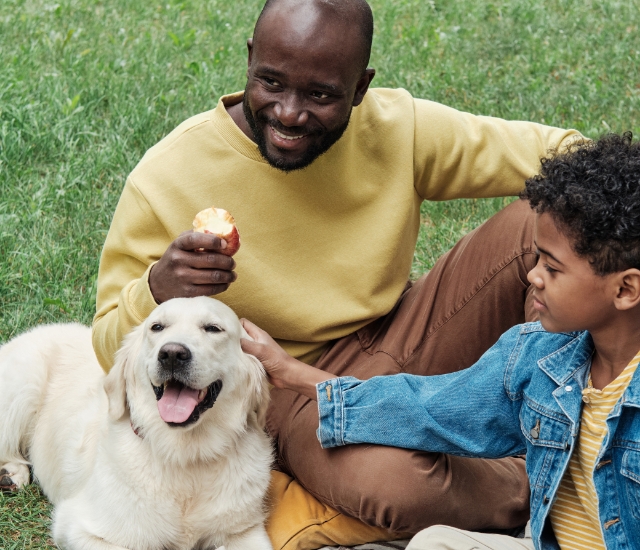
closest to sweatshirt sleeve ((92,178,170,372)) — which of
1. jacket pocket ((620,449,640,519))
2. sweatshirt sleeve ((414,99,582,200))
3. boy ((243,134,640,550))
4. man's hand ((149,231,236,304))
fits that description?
man's hand ((149,231,236,304))

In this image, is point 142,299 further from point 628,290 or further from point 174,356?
point 628,290

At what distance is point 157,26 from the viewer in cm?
696

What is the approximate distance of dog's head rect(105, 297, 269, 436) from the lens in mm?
2715

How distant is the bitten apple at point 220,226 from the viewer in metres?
2.70

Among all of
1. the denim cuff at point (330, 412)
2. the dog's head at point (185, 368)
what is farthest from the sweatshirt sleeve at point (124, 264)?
the denim cuff at point (330, 412)

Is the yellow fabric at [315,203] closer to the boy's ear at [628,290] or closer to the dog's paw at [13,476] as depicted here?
the dog's paw at [13,476]

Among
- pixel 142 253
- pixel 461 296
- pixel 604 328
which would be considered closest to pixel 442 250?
pixel 461 296

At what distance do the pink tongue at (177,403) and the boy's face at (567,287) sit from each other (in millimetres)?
1096

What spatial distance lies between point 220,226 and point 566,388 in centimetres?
107

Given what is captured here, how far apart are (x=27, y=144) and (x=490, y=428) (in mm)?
3501

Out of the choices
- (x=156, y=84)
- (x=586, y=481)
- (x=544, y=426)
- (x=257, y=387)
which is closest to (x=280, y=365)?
(x=257, y=387)

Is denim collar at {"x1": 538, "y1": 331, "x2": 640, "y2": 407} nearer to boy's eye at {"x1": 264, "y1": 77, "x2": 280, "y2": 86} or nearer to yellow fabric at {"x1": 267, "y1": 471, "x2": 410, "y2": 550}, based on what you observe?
yellow fabric at {"x1": 267, "y1": 471, "x2": 410, "y2": 550}

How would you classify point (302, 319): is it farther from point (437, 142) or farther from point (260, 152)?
point (437, 142)

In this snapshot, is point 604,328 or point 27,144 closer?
point 604,328
